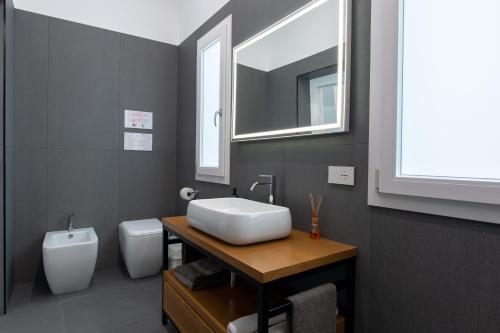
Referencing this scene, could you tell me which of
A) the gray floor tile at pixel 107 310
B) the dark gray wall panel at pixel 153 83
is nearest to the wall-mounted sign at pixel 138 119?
the dark gray wall panel at pixel 153 83

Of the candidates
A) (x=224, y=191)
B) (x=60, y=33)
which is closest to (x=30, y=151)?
(x=60, y=33)

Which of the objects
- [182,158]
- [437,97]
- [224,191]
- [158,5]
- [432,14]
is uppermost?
[158,5]

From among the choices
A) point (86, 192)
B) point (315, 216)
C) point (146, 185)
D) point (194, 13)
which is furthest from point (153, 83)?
point (315, 216)

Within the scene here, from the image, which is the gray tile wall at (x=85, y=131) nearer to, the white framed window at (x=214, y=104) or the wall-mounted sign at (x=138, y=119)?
the wall-mounted sign at (x=138, y=119)

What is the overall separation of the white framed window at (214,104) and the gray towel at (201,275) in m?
0.68

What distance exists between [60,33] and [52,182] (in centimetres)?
128

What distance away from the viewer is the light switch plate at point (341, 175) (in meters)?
1.27

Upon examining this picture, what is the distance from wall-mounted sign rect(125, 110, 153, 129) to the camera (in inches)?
109

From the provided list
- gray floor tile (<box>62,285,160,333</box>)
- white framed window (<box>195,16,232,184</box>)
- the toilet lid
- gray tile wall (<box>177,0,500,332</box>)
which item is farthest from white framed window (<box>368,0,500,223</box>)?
the toilet lid

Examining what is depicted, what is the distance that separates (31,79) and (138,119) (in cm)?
88

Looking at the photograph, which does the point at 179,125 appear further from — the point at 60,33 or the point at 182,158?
the point at 60,33

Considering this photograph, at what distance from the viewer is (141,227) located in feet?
8.43

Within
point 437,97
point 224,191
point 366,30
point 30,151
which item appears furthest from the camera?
point 30,151

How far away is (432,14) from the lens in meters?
1.04
